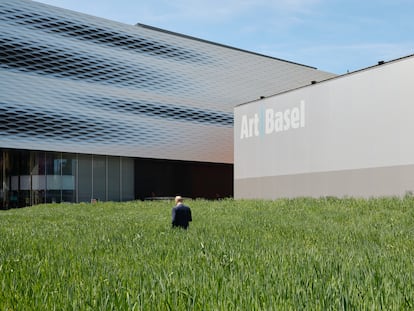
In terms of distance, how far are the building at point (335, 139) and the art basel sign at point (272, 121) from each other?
0.07 metres

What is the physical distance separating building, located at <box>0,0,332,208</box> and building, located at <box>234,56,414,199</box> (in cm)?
1256

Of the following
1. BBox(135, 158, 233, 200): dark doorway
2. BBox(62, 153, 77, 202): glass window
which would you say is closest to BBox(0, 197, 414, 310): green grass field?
BBox(62, 153, 77, 202): glass window

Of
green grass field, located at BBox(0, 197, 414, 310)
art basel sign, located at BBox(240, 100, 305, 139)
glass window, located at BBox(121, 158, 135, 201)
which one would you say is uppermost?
art basel sign, located at BBox(240, 100, 305, 139)

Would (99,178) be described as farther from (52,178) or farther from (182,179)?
(182,179)

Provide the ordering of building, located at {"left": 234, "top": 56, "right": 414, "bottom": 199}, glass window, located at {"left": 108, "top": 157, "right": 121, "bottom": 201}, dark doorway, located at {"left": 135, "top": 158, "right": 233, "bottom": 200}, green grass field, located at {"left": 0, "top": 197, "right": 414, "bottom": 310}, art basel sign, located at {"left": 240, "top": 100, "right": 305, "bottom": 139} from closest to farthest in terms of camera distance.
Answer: green grass field, located at {"left": 0, "top": 197, "right": 414, "bottom": 310}
building, located at {"left": 234, "top": 56, "right": 414, "bottom": 199}
art basel sign, located at {"left": 240, "top": 100, "right": 305, "bottom": 139}
glass window, located at {"left": 108, "top": 157, "right": 121, "bottom": 201}
dark doorway, located at {"left": 135, "top": 158, "right": 233, "bottom": 200}

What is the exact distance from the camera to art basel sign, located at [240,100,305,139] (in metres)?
34.8

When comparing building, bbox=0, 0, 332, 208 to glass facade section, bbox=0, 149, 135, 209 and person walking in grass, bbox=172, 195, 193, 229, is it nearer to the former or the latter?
glass facade section, bbox=0, 149, 135, 209

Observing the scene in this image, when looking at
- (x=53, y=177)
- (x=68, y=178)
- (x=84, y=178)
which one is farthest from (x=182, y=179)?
(x=53, y=177)

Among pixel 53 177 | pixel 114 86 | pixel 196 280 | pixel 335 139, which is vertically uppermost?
pixel 114 86

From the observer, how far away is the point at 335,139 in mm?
31344

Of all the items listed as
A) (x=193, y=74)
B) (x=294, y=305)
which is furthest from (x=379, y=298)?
(x=193, y=74)

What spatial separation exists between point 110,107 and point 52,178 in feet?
27.8

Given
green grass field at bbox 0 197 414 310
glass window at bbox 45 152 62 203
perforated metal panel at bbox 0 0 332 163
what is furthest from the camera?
glass window at bbox 45 152 62 203

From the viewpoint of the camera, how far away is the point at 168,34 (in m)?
54.0
